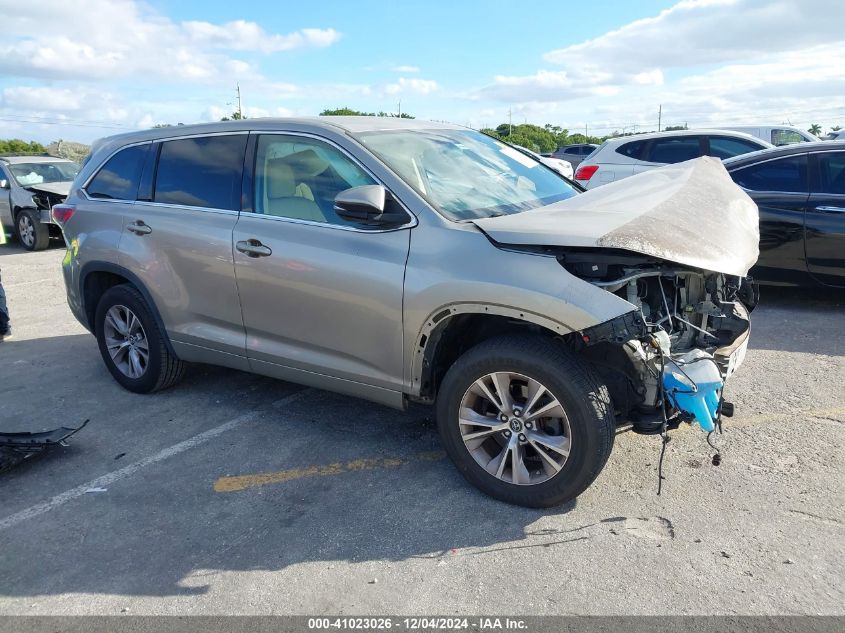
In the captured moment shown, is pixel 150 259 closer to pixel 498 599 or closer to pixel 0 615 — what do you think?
pixel 0 615

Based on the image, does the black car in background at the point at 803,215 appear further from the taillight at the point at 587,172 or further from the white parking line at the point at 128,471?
the white parking line at the point at 128,471

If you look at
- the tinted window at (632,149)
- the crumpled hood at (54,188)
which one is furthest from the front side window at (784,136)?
the crumpled hood at (54,188)

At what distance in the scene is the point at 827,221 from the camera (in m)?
6.36

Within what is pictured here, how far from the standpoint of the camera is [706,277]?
3725 millimetres

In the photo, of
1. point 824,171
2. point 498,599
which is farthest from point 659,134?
point 498,599

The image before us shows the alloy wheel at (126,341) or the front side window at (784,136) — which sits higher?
the front side window at (784,136)

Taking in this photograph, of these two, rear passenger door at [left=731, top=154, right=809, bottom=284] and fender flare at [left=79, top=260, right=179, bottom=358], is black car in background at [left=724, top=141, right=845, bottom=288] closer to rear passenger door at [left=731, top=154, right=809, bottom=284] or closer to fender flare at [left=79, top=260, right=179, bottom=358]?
rear passenger door at [left=731, top=154, right=809, bottom=284]

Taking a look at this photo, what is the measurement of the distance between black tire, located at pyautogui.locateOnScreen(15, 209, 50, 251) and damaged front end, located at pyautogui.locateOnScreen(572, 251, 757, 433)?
12.4 metres

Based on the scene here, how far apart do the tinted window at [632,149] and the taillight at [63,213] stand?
8.27 metres

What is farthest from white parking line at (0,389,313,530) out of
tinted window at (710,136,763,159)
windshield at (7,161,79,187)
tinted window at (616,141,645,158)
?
windshield at (7,161,79,187)

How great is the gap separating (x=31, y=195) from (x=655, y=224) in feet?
42.7

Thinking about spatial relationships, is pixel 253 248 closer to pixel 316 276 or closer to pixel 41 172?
pixel 316 276

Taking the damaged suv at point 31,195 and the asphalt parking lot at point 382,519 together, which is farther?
the damaged suv at point 31,195

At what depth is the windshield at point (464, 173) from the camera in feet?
12.4
